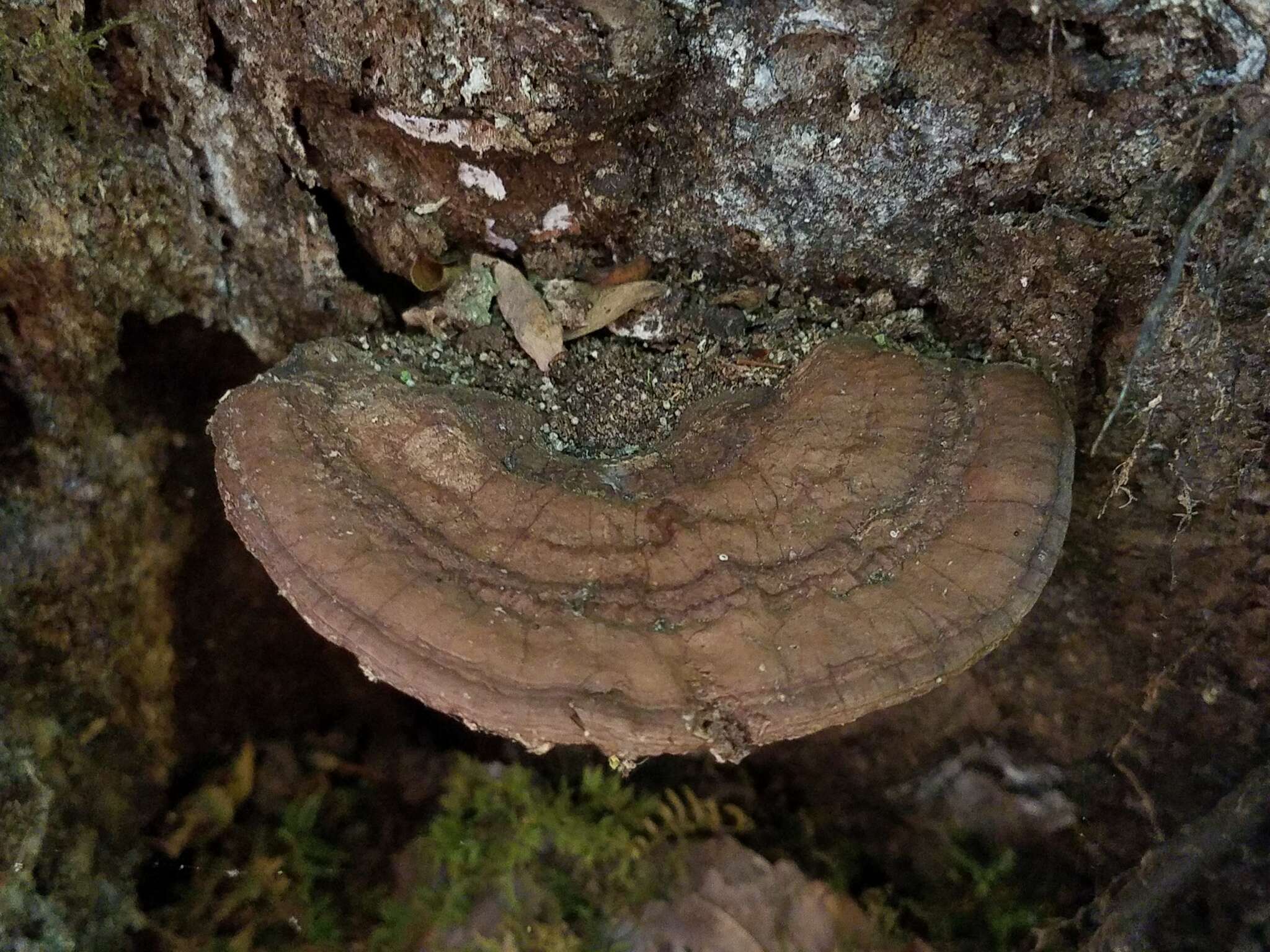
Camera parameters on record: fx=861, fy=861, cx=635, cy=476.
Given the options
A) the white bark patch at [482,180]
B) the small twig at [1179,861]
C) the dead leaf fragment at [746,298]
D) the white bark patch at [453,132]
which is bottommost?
the small twig at [1179,861]

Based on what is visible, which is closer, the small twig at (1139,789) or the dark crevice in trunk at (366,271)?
the dark crevice in trunk at (366,271)

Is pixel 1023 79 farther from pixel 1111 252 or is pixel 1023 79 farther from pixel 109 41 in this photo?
pixel 109 41

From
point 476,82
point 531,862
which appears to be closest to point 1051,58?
point 476,82

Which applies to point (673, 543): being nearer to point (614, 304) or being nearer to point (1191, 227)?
point (614, 304)

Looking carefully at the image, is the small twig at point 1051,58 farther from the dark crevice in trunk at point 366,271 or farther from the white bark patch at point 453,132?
the dark crevice in trunk at point 366,271

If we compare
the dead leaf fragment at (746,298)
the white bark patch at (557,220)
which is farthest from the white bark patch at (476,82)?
the dead leaf fragment at (746,298)

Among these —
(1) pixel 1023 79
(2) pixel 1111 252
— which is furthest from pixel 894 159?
(2) pixel 1111 252
